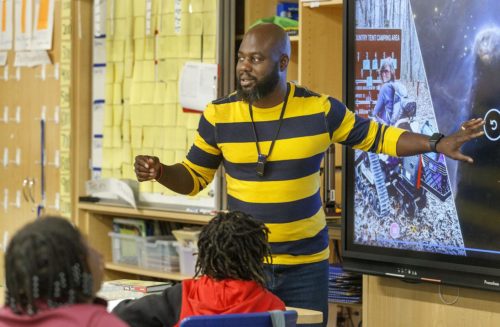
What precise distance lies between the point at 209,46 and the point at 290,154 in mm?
2095

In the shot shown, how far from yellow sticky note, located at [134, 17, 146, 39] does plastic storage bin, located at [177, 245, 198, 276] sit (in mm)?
1314

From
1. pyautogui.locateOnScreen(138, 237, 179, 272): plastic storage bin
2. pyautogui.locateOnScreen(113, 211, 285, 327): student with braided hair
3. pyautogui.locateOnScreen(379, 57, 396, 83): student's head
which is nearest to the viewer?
pyautogui.locateOnScreen(113, 211, 285, 327): student with braided hair

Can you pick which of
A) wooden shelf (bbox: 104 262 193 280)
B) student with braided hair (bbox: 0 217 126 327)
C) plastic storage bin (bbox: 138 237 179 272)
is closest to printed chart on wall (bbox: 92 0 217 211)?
plastic storage bin (bbox: 138 237 179 272)

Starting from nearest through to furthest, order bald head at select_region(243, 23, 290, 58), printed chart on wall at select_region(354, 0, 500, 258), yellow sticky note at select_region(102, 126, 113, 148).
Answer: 1. bald head at select_region(243, 23, 290, 58)
2. printed chart on wall at select_region(354, 0, 500, 258)
3. yellow sticky note at select_region(102, 126, 113, 148)

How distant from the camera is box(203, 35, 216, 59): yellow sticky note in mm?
5203

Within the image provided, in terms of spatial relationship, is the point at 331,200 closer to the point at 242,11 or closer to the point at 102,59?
the point at 242,11

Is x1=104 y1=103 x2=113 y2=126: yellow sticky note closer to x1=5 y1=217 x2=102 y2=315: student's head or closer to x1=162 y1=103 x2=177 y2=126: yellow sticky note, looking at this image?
x1=162 y1=103 x2=177 y2=126: yellow sticky note

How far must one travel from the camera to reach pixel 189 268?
5391 millimetres

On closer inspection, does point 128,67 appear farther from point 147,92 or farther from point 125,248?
point 125,248

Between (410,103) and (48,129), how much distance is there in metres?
3.23

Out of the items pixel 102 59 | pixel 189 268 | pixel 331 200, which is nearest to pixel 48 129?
pixel 102 59

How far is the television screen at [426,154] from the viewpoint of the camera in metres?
3.66

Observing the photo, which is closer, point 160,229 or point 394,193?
point 394,193

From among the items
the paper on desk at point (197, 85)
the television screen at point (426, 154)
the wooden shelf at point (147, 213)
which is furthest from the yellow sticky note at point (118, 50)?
the television screen at point (426, 154)
